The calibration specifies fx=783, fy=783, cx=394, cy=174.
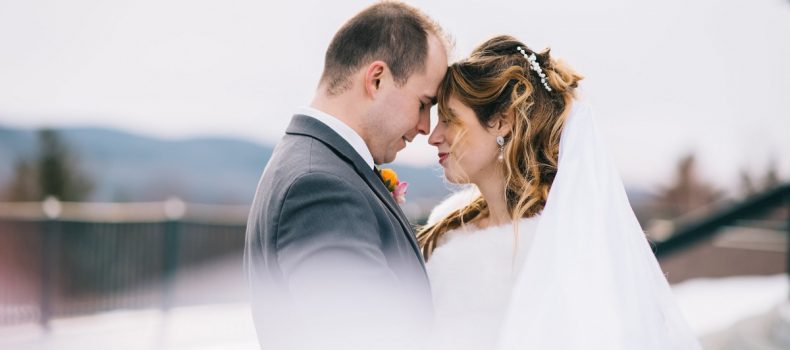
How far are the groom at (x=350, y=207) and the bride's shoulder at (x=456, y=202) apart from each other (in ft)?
2.69

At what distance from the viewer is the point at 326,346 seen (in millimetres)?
2102

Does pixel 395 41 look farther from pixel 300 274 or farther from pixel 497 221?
pixel 497 221

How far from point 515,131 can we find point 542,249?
2.08 feet

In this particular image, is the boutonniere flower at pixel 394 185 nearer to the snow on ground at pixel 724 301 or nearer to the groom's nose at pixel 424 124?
the groom's nose at pixel 424 124

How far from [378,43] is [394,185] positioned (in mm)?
845

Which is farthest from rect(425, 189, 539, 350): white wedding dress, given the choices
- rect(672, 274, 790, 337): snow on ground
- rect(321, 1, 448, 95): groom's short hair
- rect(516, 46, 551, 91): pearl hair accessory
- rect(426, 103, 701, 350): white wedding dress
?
rect(672, 274, 790, 337): snow on ground

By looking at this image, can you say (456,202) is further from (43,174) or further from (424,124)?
(43,174)

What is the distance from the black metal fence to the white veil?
6.95 metres

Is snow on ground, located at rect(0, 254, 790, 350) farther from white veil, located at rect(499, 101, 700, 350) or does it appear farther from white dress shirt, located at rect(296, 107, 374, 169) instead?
white dress shirt, located at rect(296, 107, 374, 169)

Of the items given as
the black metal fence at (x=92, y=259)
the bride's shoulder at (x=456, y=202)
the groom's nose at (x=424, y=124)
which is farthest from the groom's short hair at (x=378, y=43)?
the black metal fence at (x=92, y=259)

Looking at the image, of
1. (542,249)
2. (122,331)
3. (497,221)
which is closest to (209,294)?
(122,331)

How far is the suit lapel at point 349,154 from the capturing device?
2477 millimetres

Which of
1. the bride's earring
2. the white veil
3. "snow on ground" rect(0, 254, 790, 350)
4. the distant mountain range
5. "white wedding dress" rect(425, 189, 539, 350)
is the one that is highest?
the bride's earring

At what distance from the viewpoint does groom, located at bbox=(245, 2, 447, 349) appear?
208cm
